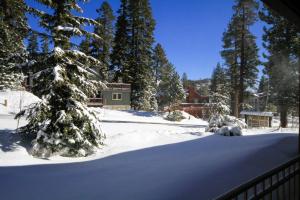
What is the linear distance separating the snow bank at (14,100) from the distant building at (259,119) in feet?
67.2

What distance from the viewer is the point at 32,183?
7.26m

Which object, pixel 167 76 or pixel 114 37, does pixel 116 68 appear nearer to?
pixel 114 37

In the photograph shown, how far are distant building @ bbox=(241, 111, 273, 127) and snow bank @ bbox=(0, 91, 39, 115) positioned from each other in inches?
806

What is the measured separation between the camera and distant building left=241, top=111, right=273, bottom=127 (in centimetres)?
2598

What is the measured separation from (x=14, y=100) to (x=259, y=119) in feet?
76.3

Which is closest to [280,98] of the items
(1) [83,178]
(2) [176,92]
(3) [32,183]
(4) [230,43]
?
(1) [83,178]

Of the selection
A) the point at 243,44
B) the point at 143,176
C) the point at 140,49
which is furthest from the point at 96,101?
the point at 143,176

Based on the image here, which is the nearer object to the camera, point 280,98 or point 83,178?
point 83,178

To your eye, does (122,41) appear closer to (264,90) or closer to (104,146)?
(264,90)

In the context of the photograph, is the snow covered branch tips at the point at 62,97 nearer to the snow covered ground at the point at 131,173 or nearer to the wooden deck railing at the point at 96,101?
the snow covered ground at the point at 131,173

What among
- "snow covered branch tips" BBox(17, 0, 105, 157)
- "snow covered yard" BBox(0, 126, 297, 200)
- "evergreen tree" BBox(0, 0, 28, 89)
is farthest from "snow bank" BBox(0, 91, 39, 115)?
"snow covered yard" BBox(0, 126, 297, 200)

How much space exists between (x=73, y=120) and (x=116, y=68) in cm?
2848

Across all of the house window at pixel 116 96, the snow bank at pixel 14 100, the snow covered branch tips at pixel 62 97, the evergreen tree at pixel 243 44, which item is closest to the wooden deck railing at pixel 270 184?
the snow covered branch tips at pixel 62 97

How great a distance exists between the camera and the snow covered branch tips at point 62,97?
36.4ft
